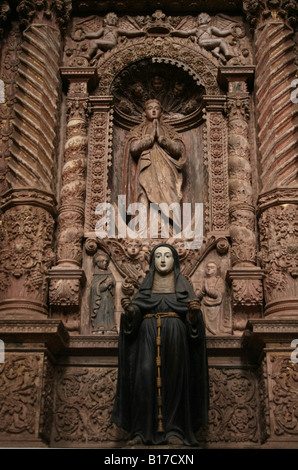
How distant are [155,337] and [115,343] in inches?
42.9

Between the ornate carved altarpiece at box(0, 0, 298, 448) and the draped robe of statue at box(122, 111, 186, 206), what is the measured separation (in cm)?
19

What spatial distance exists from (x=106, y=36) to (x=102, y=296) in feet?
14.5

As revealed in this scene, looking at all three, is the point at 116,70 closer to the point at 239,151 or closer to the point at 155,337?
the point at 239,151

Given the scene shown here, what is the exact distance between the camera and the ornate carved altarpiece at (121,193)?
8.14m

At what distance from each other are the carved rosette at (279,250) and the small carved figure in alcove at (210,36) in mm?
2813

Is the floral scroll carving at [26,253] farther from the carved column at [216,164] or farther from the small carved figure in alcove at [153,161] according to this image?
the carved column at [216,164]

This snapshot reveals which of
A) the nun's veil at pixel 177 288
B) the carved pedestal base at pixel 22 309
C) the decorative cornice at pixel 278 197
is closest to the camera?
the nun's veil at pixel 177 288

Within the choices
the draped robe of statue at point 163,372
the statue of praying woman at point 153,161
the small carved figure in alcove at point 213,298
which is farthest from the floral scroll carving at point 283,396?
the statue of praying woman at point 153,161

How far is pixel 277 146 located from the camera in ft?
31.5

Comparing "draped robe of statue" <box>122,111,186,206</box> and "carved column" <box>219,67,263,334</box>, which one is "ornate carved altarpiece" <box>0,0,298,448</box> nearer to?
"carved column" <box>219,67,263,334</box>

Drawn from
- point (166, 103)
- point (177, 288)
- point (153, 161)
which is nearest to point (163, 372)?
point (177, 288)

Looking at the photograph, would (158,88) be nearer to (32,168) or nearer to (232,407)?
(32,168)
